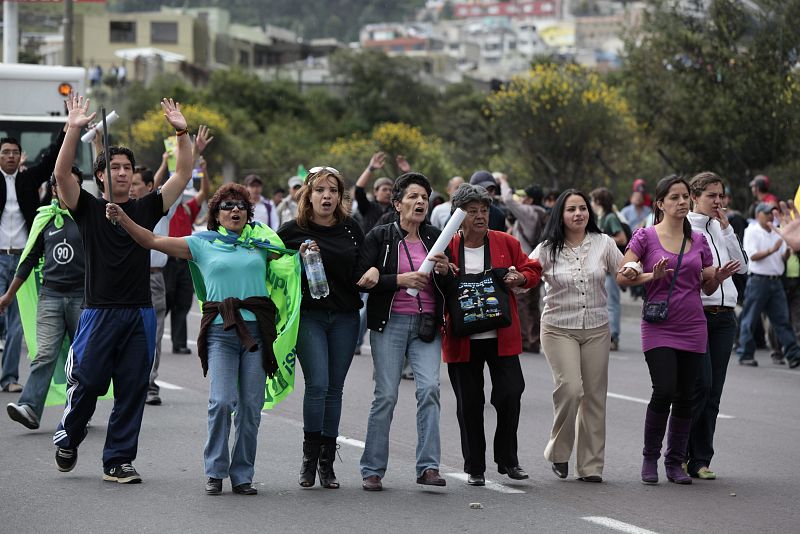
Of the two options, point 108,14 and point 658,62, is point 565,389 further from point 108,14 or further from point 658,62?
point 108,14

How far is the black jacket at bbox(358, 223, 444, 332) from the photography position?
Result: 797 centimetres

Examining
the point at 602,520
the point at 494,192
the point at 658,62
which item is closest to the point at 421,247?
the point at 602,520

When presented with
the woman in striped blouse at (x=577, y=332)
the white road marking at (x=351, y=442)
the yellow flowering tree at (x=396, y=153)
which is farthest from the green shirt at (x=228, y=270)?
the yellow flowering tree at (x=396, y=153)

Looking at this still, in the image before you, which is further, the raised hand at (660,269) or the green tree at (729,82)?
the green tree at (729,82)

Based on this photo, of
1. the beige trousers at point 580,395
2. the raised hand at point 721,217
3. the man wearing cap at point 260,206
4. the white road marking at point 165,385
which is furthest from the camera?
the man wearing cap at point 260,206

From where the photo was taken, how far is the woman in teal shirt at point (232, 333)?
25.4ft

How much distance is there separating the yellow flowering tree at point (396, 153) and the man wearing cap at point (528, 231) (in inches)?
1329

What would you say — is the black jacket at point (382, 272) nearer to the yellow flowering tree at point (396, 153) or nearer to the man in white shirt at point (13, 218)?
the man in white shirt at point (13, 218)

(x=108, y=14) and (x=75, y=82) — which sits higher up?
(x=108, y=14)

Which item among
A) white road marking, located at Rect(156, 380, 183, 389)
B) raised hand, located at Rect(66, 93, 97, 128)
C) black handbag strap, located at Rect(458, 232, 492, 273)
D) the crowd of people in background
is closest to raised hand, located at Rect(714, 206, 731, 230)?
the crowd of people in background

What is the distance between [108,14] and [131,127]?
4102cm

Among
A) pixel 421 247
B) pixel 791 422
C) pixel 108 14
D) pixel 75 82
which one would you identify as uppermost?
pixel 108 14

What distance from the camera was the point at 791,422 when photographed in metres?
11.4

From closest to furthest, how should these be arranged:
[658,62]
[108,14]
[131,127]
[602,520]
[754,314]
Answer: [602,520] → [754,314] → [658,62] → [131,127] → [108,14]
